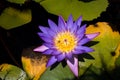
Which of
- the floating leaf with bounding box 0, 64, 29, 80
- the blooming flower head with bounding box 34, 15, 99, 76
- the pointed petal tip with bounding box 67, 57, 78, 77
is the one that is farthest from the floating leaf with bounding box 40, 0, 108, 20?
the floating leaf with bounding box 0, 64, 29, 80

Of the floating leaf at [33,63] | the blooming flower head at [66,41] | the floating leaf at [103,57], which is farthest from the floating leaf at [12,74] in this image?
the floating leaf at [103,57]

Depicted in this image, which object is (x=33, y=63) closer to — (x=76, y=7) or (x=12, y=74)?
(x=12, y=74)

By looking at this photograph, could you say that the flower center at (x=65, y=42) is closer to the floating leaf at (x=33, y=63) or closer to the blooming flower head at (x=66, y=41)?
the blooming flower head at (x=66, y=41)

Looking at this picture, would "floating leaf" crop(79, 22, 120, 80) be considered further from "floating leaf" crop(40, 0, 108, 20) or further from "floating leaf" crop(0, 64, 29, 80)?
"floating leaf" crop(0, 64, 29, 80)

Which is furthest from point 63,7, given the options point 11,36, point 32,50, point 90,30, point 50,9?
point 11,36

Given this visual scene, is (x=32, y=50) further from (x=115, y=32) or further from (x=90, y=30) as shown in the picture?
(x=115, y=32)

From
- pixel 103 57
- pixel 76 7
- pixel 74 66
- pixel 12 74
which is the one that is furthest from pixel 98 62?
pixel 12 74
